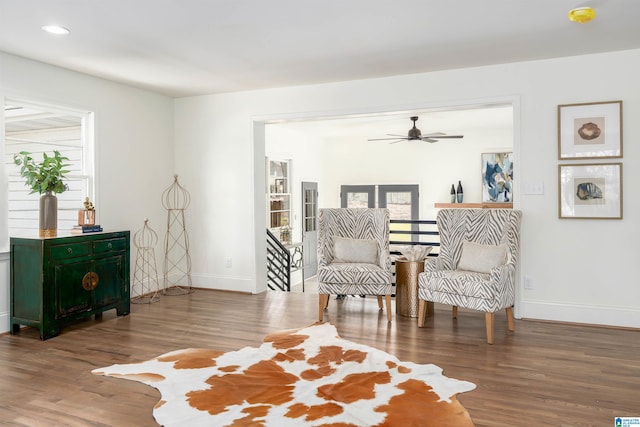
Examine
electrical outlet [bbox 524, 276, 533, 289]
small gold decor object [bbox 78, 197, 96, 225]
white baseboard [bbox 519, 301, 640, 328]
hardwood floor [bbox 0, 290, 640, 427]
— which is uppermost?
small gold decor object [bbox 78, 197, 96, 225]

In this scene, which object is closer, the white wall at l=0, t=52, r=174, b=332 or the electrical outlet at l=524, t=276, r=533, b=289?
the white wall at l=0, t=52, r=174, b=332

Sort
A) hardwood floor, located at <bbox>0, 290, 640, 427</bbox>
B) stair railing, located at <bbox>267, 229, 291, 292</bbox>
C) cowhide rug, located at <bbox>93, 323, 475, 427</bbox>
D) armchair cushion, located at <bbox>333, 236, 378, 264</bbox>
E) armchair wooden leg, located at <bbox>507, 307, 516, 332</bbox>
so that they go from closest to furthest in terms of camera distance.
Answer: cowhide rug, located at <bbox>93, 323, 475, 427</bbox> → hardwood floor, located at <bbox>0, 290, 640, 427</bbox> → armchair wooden leg, located at <bbox>507, 307, 516, 332</bbox> → armchair cushion, located at <bbox>333, 236, 378, 264</bbox> → stair railing, located at <bbox>267, 229, 291, 292</bbox>

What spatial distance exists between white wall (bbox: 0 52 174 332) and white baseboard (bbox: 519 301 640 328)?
4293 mm

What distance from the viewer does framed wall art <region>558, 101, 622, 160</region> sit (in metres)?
4.30

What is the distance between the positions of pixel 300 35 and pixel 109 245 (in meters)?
2.68

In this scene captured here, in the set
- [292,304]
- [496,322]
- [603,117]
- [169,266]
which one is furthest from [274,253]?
[603,117]

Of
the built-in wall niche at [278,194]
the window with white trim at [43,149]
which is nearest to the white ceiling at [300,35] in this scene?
the window with white trim at [43,149]

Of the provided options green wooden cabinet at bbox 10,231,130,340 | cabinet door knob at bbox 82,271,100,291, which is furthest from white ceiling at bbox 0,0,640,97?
cabinet door knob at bbox 82,271,100,291

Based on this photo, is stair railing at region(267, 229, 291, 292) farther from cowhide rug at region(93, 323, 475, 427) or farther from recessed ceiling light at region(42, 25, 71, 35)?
recessed ceiling light at region(42, 25, 71, 35)

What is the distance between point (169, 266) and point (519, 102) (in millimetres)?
4478

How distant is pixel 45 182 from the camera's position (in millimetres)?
4250

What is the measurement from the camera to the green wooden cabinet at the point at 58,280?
13.2 feet

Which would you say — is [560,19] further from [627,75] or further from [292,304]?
[292,304]

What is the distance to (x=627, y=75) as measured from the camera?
4.26 m
